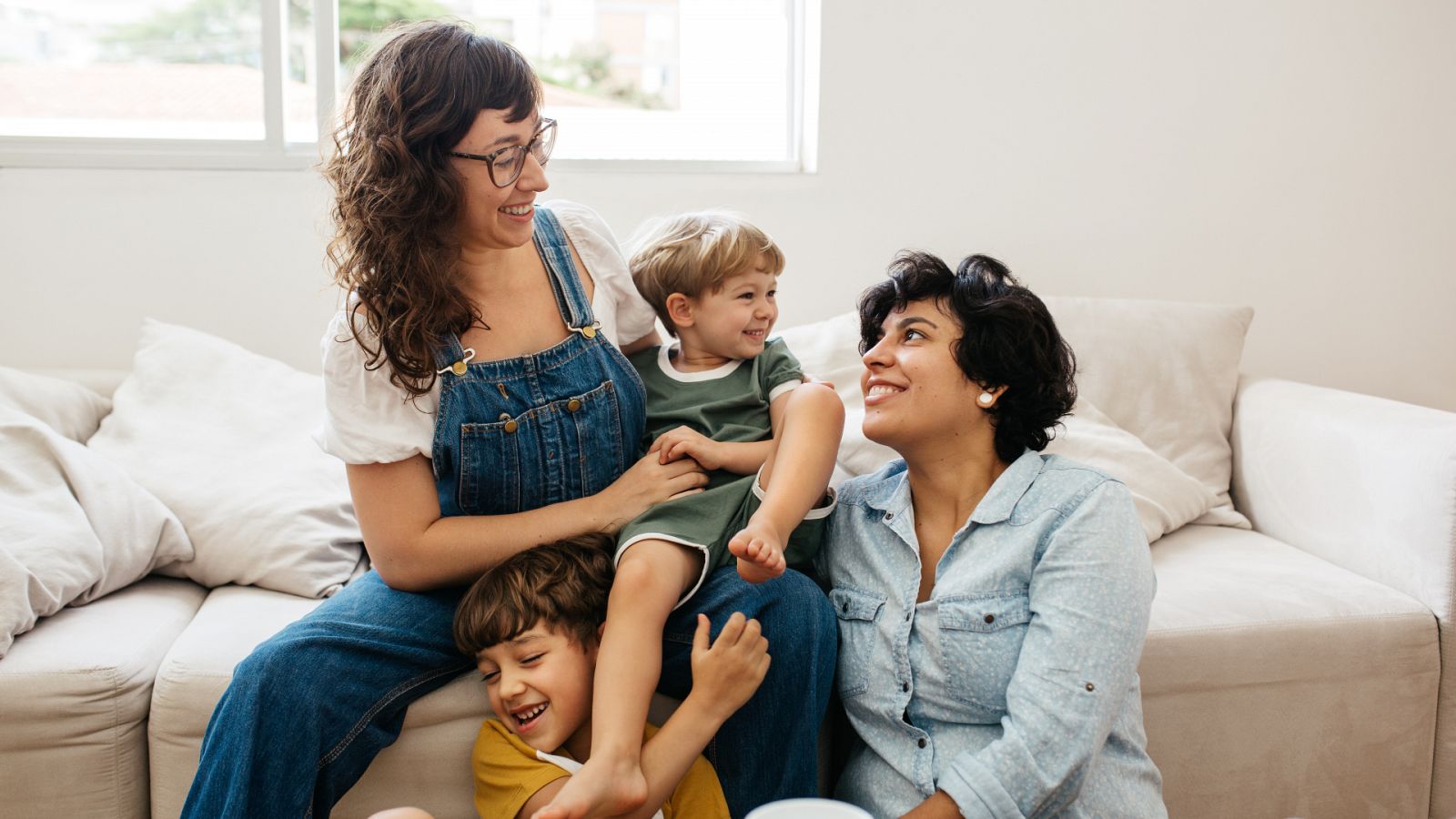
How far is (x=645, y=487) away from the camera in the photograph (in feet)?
5.03

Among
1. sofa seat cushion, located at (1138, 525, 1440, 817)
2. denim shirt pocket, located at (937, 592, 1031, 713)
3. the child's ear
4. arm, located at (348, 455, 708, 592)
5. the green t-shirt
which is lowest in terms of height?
sofa seat cushion, located at (1138, 525, 1440, 817)

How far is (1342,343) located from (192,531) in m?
2.67

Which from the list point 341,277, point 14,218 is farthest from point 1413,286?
point 14,218

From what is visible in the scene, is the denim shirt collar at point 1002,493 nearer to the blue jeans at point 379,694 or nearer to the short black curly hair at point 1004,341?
the short black curly hair at point 1004,341

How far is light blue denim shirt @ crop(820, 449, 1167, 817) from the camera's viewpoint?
48.8 inches

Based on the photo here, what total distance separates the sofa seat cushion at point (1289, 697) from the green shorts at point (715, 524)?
1.79 feet

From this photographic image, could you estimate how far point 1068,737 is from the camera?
4.04 feet

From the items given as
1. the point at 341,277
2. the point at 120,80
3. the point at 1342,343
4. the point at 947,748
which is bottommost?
the point at 947,748

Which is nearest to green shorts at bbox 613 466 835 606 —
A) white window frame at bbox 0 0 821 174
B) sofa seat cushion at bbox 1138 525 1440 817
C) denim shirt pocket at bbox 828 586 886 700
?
denim shirt pocket at bbox 828 586 886 700

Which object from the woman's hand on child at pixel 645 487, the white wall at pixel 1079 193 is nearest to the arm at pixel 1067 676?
the woman's hand on child at pixel 645 487

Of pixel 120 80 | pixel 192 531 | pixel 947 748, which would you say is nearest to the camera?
pixel 947 748

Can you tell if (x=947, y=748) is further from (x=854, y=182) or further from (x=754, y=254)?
(x=854, y=182)

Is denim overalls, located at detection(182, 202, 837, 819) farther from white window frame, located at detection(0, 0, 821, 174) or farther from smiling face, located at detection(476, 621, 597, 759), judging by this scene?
white window frame, located at detection(0, 0, 821, 174)

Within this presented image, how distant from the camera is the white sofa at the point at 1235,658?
149 cm
